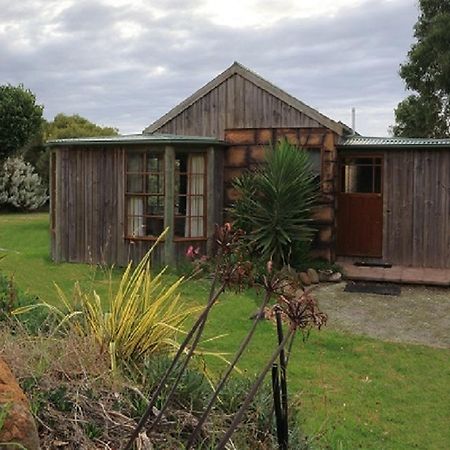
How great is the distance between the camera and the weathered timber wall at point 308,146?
34.8ft

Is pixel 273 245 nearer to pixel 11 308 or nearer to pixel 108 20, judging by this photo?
pixel 108 20

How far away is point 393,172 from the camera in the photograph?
10.7 meters

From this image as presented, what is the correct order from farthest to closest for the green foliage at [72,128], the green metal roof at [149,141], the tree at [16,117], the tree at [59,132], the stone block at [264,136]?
1. the green foliage at [72,128]
2. the tree at [59,132]
3. the tree at [16,117]
4. the stone block at [264,136]
5. the green metal roof at [149,141]

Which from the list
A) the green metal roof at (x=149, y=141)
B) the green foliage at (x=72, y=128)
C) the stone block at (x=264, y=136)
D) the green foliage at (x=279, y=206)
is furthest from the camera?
the green foliage at (x=72, y=128)

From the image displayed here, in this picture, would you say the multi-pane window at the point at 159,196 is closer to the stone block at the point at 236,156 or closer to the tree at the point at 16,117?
the stone block at the point at 236,156

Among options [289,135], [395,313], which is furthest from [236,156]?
[395,313]

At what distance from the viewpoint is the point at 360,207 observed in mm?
11062

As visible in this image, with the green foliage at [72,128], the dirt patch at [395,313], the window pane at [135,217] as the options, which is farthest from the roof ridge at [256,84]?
the green foliage at [72,128]

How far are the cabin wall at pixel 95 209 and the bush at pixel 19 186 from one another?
14436 millimetres

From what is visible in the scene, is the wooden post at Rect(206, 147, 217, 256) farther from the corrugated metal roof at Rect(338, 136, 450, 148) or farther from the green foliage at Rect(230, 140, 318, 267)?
the corrugated metal roof at Rect(338, 136, 450, 148)

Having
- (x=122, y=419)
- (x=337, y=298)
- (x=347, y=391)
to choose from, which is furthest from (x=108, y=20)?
(x=122, y=419)

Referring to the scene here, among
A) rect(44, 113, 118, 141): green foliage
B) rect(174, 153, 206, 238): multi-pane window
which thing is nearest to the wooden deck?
rect(174, 153, 206, 238): multi-pane window

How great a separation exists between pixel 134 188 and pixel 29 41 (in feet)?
11.0

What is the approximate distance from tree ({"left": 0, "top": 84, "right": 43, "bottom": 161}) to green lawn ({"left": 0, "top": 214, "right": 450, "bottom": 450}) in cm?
1866
